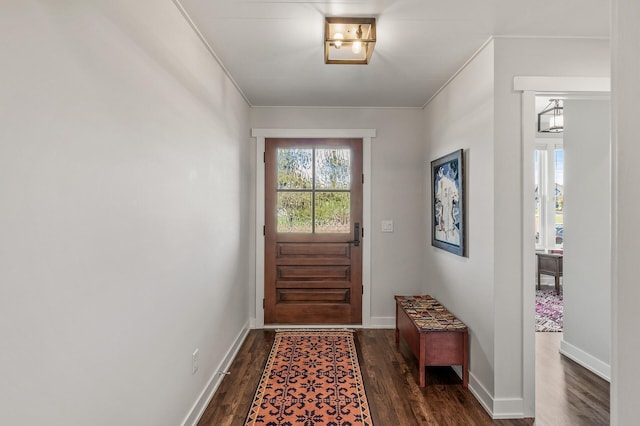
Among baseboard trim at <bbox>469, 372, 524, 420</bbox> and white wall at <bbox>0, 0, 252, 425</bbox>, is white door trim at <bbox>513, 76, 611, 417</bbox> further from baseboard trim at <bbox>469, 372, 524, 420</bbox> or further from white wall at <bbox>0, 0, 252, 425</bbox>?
white wall at <bbox>0, 0, 252, 425</bbox>

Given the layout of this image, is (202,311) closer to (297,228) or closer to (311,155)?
(297,228)

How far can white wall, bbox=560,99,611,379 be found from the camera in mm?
2703

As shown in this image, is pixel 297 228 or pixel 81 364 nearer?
pixel 81 364

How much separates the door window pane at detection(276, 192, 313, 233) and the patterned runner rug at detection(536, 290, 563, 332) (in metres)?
2.75

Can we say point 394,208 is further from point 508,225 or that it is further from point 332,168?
point 508,225

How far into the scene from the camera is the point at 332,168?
147 inches

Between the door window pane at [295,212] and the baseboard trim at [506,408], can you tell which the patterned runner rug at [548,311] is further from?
the door window pane at [295,212]

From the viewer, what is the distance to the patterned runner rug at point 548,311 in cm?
372

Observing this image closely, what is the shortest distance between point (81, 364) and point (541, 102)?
545 cm

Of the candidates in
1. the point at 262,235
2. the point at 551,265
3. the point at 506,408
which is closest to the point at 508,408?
the point at 506,408

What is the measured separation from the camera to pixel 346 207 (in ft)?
12.3

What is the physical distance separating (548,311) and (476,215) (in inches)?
109

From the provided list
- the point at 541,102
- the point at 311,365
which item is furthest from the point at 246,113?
the point at 541,102

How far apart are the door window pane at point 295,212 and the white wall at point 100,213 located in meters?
1.55
